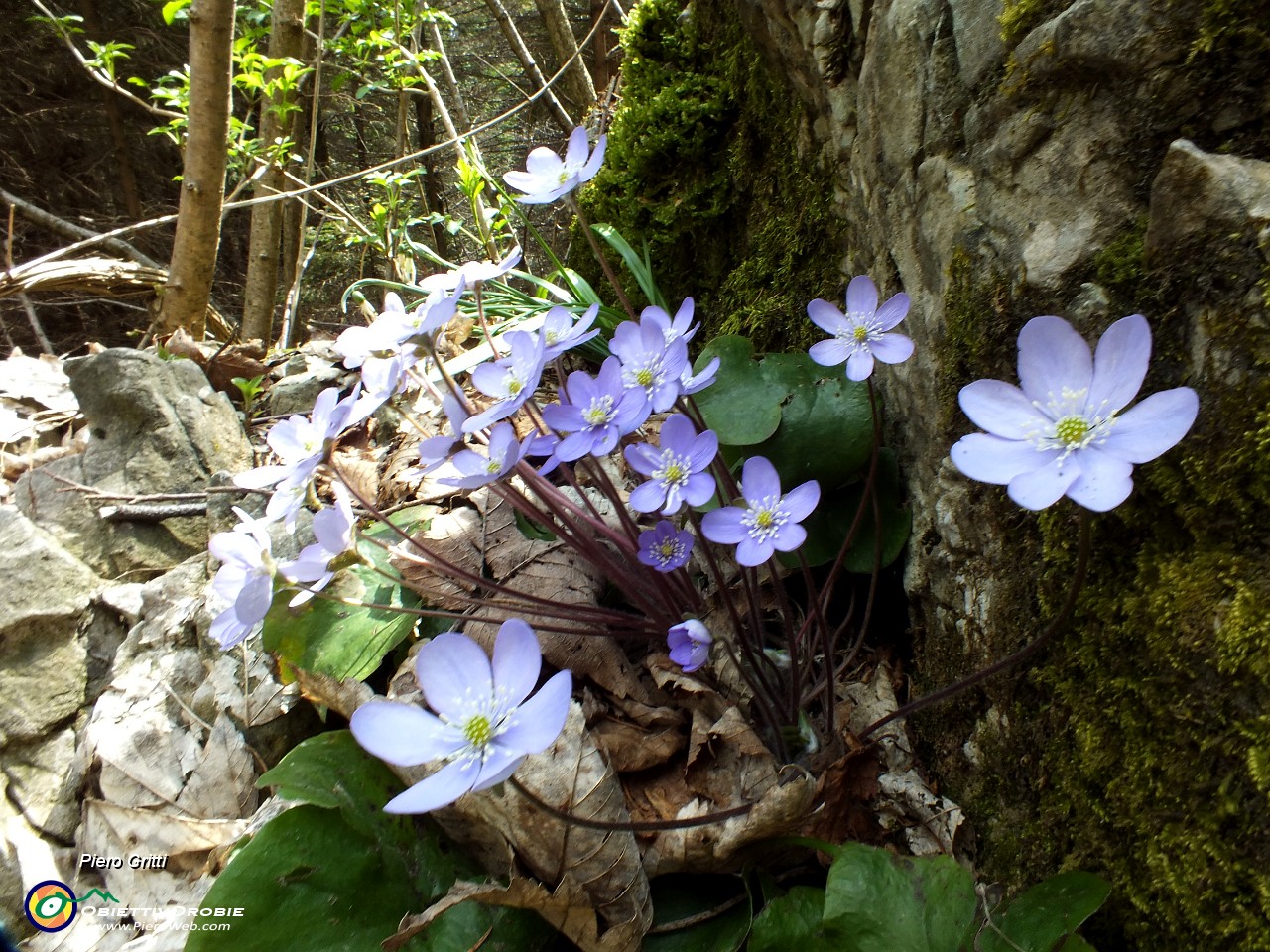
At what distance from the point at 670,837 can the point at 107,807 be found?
1036 mm

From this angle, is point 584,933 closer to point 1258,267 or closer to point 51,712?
point 1258,267

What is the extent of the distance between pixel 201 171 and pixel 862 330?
284 cm

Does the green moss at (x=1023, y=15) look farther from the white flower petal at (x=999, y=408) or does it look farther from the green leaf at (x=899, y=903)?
the green leaf at (x=899, y=903)

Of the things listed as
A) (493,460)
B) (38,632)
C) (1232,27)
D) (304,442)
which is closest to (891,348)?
(1232,27)

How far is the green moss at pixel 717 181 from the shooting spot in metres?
1.60

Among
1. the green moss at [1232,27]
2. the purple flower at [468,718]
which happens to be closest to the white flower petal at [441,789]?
the purple flower at [468,718]

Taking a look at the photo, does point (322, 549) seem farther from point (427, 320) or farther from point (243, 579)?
point (427, 320)

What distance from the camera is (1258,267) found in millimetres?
684

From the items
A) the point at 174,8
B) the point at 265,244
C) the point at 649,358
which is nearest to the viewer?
the point at 649,358

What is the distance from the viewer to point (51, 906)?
1.17 m

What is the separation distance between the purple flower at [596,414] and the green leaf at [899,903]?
22.6 inches

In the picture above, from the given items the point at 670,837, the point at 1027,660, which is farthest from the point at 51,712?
the point at 1027,660

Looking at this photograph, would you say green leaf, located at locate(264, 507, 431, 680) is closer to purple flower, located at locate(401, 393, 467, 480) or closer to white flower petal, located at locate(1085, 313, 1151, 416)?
purple flower, located at locate(401, 393, 467, 480)

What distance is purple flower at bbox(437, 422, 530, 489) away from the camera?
3.07 feet
